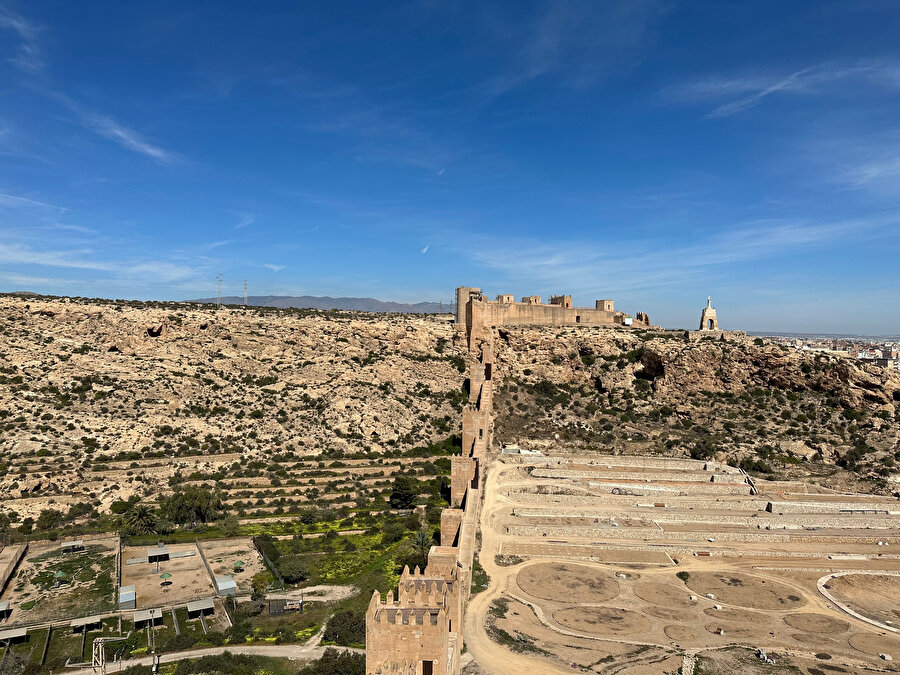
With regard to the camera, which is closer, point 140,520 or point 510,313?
point 140,520

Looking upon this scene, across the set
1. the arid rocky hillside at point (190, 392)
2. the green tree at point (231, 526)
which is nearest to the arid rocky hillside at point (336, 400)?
the arid rocky hillside at point (190, 392)

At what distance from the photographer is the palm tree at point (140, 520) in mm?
27422

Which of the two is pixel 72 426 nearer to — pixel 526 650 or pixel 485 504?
pixel 485 504

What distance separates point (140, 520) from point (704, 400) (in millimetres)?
42761

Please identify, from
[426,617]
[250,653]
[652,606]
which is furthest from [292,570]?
[652,606]

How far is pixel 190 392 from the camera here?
1527 inches

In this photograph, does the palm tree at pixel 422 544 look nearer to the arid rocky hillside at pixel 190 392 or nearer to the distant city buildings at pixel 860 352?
the arid rocky hillside at pixel 190 392

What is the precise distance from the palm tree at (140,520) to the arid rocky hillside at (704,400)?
25.9 meters

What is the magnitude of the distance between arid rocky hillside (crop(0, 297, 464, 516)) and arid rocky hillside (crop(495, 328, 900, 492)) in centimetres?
744

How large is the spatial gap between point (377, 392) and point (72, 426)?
2094cm

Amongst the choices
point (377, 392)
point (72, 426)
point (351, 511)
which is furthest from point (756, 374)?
point (72, 426)

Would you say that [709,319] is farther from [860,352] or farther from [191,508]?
[860,352]

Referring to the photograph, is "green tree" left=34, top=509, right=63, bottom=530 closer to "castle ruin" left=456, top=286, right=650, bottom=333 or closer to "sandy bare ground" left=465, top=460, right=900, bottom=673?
"sandy bare ground" left=465, top=460, right=900, bottom=673

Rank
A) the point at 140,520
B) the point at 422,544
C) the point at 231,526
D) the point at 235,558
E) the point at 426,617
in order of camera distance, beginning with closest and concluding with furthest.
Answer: the point at 426,617
the point at 422,544
the point at 235,558
the point at 140,520
the point at 231,526
